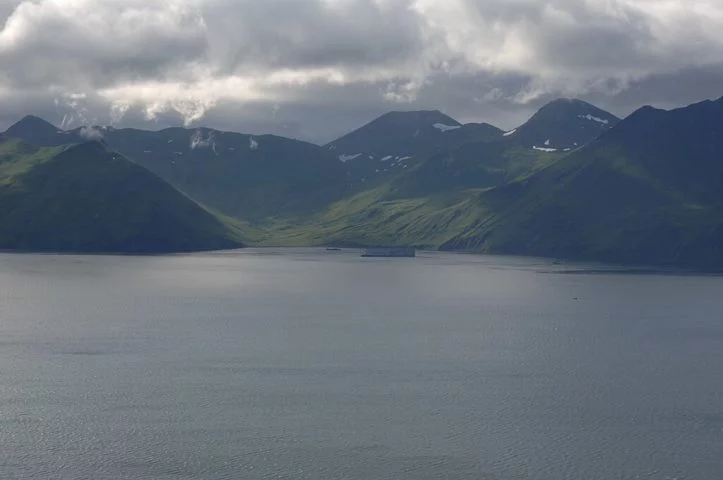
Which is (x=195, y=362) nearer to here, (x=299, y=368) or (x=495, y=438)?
(x=299, y=368)

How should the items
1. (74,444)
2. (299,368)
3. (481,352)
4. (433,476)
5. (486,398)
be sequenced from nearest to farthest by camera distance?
1. (433,476)
2. (74,444)
3. (486,398)
4. (299,368)
5. (481,352)

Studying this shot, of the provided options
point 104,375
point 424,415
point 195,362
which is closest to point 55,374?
point 104,375

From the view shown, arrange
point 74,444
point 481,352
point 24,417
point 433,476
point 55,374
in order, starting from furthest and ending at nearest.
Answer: point 481,352 < point 55,374 < point 24,417 < point 74,444 < point 433,476

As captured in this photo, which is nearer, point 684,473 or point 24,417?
point 684,473

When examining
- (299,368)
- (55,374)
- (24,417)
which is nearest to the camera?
(24,417)

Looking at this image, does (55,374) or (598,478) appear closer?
(598,478)

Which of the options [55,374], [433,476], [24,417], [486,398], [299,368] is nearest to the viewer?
[433,476]

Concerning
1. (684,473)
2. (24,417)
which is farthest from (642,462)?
(24,417)

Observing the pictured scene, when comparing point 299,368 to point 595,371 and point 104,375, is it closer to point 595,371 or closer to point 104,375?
point 104,375
